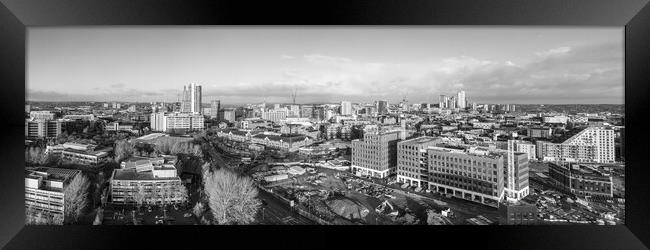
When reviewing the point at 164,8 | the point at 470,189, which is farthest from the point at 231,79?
the point at 470,189

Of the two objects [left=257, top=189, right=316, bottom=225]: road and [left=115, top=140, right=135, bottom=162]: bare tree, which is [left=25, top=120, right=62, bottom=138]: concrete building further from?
[left=257, top=189, right=316, bottom=225]: road

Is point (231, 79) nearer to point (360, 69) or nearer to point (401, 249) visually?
point (360, 69)

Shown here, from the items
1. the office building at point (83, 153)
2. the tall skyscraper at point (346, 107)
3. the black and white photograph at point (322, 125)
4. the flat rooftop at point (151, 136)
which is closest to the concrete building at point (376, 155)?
the black and white photograph at point (322, 125)

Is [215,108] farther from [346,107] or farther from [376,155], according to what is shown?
[376,155]

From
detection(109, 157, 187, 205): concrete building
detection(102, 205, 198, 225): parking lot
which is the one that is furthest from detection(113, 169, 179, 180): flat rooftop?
detection(102, 205, 198, 225): parking lot

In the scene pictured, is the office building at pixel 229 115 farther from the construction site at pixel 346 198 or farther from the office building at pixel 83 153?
the office building at pixel 83 153

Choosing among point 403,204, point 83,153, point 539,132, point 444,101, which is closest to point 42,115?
point 83,153
